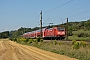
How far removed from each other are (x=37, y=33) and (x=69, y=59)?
54.3 metres

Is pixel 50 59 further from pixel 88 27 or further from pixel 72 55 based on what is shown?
pixel 88 27

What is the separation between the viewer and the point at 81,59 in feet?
53.7

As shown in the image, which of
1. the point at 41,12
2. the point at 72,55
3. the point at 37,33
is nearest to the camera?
the point at 72,55

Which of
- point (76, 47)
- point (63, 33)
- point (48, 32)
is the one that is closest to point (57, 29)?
point (63, 33)

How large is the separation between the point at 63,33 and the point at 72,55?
33.6 metres

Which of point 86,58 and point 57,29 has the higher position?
point 57,29

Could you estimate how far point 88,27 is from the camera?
3408 inches

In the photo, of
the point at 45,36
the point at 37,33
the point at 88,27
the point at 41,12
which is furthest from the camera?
the point at 88,27

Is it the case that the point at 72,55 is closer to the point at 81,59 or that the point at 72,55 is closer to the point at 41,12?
the point at 81,59

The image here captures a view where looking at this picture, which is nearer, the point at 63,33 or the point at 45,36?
the point at 63,33

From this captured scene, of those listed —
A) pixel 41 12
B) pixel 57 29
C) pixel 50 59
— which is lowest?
pixel 50 59

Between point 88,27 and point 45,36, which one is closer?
point 45,36

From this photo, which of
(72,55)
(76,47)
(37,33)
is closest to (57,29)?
(37,33)

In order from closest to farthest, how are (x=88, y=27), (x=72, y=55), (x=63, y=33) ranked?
(x=72, y=55) → (x=63, y=33) → (x=88, y=27)
